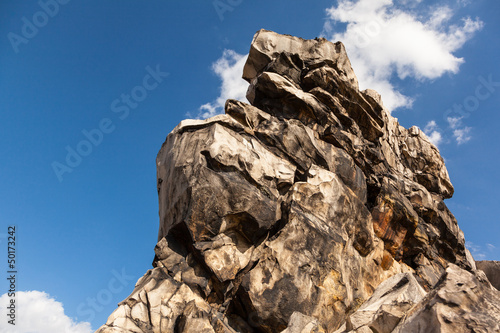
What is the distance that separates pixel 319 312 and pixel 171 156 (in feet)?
40.1

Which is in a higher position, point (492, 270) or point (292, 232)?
point (292, 232)

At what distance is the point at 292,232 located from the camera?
2236 cm

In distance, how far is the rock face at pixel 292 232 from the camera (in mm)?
16438

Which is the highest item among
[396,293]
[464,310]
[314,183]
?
[314,183]

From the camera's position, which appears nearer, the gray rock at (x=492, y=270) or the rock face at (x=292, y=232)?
the rock face at (x=292, y=232)

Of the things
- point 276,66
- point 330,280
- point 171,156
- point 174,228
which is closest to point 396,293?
point 330,280

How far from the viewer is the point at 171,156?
2472 cm

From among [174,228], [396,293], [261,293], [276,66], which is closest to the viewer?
[396,293]

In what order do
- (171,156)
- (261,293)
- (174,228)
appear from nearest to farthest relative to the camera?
(261,293)
(174,228)
(171,156)

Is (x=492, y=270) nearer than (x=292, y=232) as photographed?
No

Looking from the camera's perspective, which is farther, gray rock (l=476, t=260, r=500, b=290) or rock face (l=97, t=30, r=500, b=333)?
gray rock (l=476, t=260, r=500, b=290)

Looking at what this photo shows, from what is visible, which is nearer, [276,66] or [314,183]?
[314,183]

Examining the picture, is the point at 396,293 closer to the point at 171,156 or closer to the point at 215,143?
the point at 215,143

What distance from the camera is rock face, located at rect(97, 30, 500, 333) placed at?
16.4m
